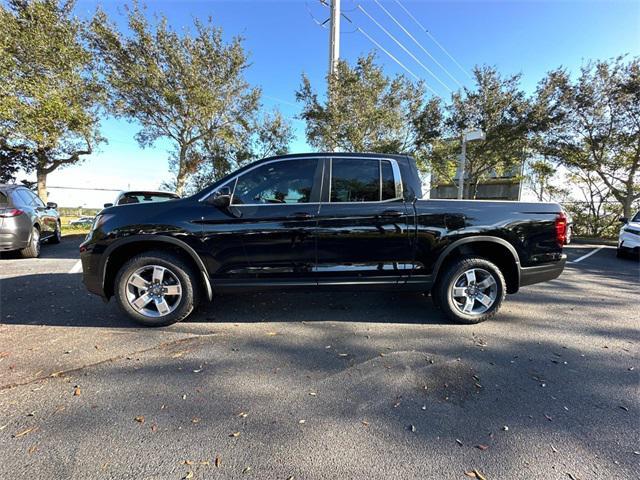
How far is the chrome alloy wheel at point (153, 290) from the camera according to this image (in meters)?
3.58

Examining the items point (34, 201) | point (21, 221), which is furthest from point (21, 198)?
point (34, 201)

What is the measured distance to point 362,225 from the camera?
3.62 m

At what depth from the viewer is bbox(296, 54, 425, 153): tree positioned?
41.0ft

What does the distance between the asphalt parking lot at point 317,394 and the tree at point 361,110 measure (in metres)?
10.0

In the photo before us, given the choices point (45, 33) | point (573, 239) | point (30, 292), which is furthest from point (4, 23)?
point (573, 239)

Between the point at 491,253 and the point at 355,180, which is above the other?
the point at 355,180

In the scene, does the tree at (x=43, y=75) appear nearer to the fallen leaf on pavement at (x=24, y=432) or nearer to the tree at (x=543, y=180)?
the fallen leaf on pavement at (x=24, y=432)

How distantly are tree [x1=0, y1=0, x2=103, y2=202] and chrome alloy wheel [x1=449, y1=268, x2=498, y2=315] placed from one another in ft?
38.4

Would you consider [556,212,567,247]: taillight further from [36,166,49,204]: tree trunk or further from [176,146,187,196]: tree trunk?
[36,166,49,204]: tree trunk

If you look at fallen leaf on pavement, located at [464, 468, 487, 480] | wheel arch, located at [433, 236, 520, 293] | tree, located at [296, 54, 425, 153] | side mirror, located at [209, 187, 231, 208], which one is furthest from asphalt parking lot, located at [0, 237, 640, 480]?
tree, located at [296, 54, 425, 153]

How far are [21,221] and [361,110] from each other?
34.8 feet

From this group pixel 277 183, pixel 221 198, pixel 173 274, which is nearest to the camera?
pixel 221 198

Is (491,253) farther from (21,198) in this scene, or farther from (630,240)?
(21,198)

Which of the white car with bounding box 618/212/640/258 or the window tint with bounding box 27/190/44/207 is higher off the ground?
the window tint with bounding box 27/190/44/207
